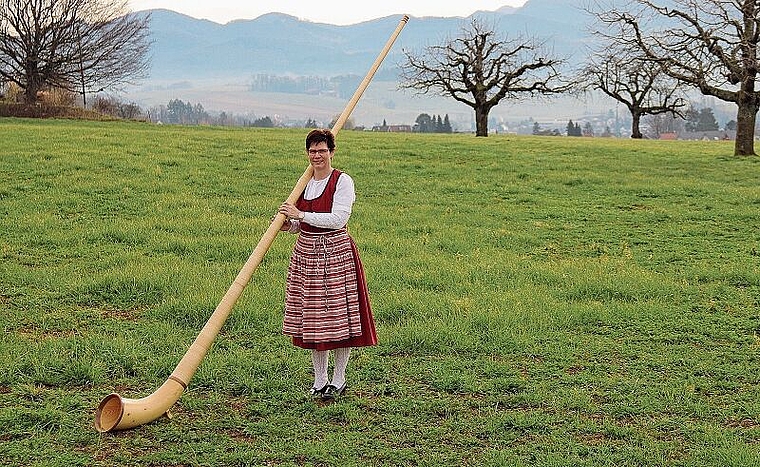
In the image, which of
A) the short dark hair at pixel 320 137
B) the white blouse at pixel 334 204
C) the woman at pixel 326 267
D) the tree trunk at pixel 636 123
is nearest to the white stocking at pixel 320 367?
the woman at pixel 326 267

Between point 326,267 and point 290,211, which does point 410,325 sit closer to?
point 326,267

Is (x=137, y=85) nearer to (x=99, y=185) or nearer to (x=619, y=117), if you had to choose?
(x=99, y=185)

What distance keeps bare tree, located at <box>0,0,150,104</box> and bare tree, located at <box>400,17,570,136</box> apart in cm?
1581

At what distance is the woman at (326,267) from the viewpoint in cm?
645

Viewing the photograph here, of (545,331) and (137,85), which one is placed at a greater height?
(137,85)

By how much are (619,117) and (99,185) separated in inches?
3960

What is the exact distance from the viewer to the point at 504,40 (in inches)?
1678

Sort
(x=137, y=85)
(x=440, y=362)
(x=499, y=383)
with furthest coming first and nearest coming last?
(x=137, y=85) < (x=440, y=362) < (x=499, y=383)

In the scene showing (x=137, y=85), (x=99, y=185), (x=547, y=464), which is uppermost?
(x=137, y=85)

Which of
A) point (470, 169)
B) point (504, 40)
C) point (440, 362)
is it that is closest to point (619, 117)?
point (504, 40)

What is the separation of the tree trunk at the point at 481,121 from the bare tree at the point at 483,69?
2.1 inches

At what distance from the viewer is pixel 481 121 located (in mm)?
41125

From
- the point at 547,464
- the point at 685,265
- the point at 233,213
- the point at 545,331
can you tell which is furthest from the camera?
the point at 233,213

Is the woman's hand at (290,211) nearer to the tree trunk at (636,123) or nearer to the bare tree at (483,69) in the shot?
the bare tree at (483,69)
